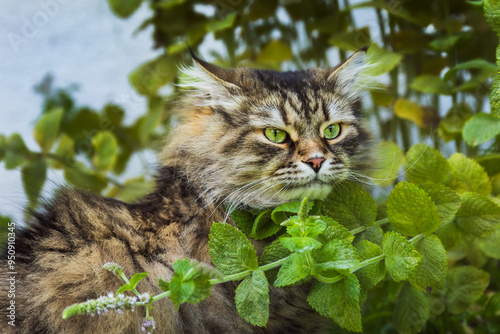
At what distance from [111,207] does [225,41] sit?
52.1 inches

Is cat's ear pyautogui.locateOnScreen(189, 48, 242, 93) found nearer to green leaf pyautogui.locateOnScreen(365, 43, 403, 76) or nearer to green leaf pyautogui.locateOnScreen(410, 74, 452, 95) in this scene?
green leaf pyautogui.locateOnScreen(365, 43, 403, 76)

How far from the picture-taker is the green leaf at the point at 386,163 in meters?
1.57

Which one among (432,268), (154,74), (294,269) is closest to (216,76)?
(294,269)

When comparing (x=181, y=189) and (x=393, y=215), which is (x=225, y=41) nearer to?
(x=181, y=189)

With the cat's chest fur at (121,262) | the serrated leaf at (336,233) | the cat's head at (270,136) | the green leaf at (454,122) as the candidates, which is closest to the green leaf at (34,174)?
the cat's chest fur at (121,262)

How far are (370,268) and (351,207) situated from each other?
0.61ft

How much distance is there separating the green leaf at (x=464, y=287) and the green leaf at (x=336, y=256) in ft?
1.98

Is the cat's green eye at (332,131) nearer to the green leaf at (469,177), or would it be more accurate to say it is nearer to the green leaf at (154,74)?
the green leaf at (469,177)

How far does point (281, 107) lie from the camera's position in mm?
1345

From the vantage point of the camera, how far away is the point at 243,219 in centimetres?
129

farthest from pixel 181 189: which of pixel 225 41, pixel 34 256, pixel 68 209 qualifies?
pixel 225 41

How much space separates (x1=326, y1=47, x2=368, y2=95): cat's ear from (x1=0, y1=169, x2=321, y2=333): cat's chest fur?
56 centimetres

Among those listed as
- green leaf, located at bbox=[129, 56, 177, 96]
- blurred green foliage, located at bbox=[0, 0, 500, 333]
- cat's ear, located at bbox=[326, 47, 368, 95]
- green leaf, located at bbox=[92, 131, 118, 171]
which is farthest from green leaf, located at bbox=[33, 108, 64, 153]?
cat's ear, located at bbox=[326, 47, 368, 95]

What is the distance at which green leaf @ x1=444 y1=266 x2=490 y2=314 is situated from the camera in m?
1.41
